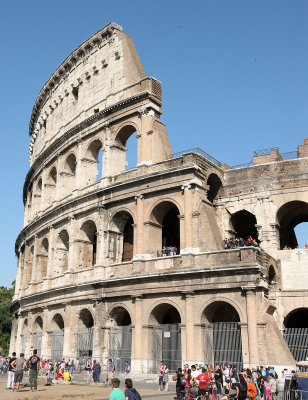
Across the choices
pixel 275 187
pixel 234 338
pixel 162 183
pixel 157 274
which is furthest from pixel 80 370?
pixel 275 187

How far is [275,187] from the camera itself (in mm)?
21234

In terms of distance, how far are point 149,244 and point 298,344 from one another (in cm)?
757

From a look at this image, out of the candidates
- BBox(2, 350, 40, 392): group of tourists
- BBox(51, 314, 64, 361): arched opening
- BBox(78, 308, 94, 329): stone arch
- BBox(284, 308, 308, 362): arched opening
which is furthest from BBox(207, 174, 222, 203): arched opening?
BBox(2, 350, 40, 392): group of tourists

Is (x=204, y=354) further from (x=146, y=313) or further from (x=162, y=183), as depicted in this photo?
(x=162, y=183)

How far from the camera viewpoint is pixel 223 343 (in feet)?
59.1

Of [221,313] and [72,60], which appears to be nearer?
[221,313]

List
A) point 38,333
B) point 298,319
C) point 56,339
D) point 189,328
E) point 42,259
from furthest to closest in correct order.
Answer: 1. point 42,259
2. point 38,333
3. point 56,339
4. point 298,319
5. point 189,328

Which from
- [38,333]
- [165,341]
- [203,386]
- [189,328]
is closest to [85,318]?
[38,333]

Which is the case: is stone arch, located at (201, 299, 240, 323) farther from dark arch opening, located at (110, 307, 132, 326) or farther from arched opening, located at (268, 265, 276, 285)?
dark arch opening, located at (110, 307, 132, 326)

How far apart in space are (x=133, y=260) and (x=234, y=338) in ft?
18.9

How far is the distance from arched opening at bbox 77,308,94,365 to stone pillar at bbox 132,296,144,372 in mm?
2783

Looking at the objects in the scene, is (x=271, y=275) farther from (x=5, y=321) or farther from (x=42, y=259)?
(x=5, y=321)

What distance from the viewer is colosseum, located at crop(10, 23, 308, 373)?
18.2 metres

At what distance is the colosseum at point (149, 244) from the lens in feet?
59.9
